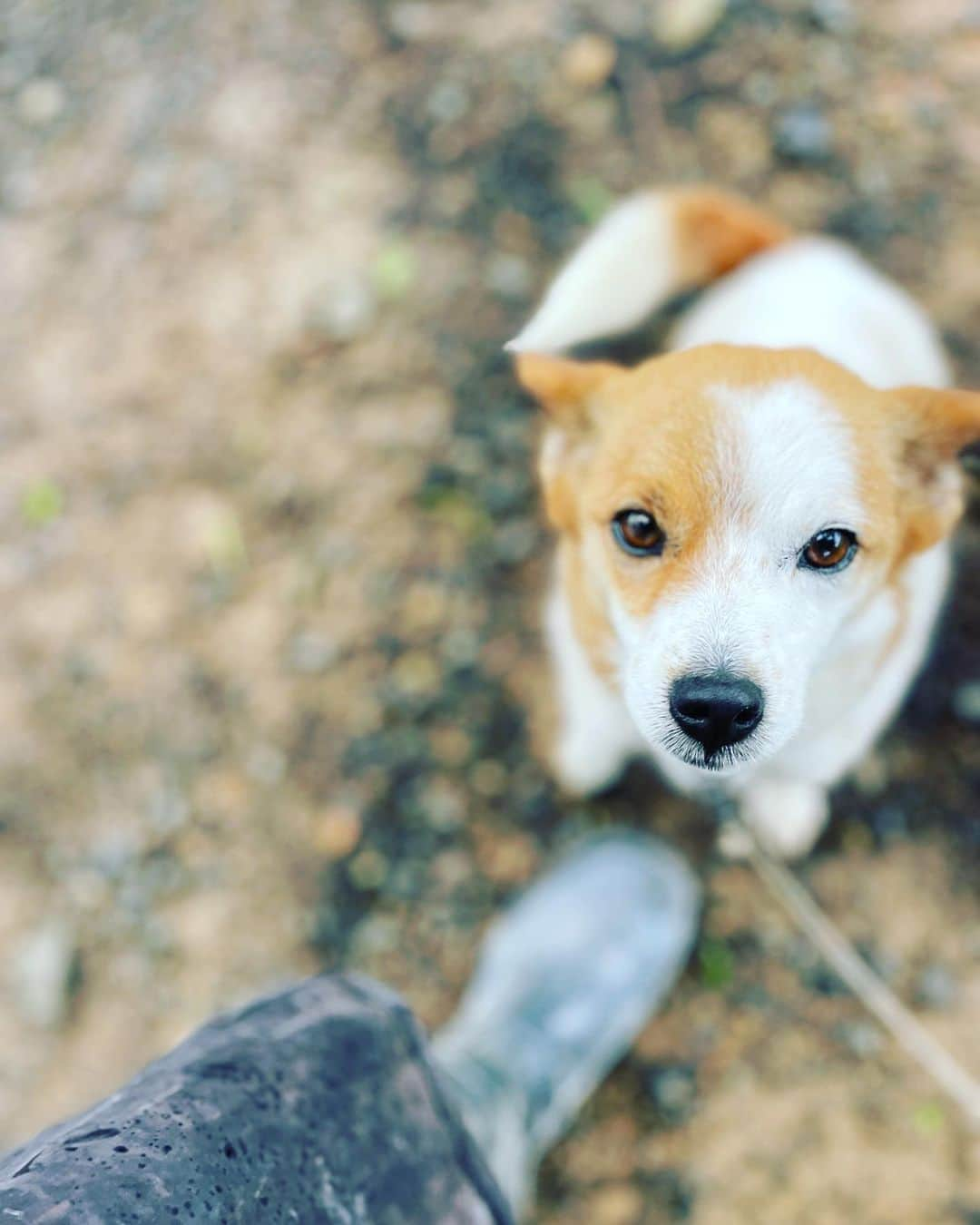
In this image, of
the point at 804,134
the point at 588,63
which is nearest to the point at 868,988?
the point at 804,134

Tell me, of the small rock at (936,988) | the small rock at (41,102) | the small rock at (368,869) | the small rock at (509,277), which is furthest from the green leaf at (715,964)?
the small rock at (41,102)

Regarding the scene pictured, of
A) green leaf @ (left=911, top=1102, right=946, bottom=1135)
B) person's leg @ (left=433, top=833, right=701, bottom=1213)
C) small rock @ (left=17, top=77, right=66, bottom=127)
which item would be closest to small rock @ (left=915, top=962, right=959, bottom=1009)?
green leaf @ (left=911, top=1102, right=946, bottom=1135)

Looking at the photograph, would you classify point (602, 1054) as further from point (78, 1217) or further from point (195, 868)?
point (78, 1217)

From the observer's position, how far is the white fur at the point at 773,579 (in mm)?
1659

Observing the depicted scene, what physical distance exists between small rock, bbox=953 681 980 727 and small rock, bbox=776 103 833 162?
6.84ft

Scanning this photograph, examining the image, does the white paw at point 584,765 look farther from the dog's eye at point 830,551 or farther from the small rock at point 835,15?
the small rock at point 835,15

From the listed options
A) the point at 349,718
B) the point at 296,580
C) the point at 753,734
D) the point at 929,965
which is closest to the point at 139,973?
the point at 349,718

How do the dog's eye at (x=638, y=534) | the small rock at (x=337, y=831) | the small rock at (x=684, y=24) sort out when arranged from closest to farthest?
1. the dog's eye at (x=638, y=534)
2. the small rock at (x=337, y=831)
3. the small rock at (x=684, y=24)

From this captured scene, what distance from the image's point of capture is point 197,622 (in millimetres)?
3217

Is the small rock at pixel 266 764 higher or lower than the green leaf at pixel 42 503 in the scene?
lower

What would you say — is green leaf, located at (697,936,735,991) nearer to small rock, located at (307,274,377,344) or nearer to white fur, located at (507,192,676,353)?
white fur, located at (507,192,676,353)

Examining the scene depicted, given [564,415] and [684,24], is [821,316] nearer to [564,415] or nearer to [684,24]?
[564,415]

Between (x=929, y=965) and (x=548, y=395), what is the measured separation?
2117 mm

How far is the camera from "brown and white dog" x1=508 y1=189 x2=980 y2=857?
5.45 ft
